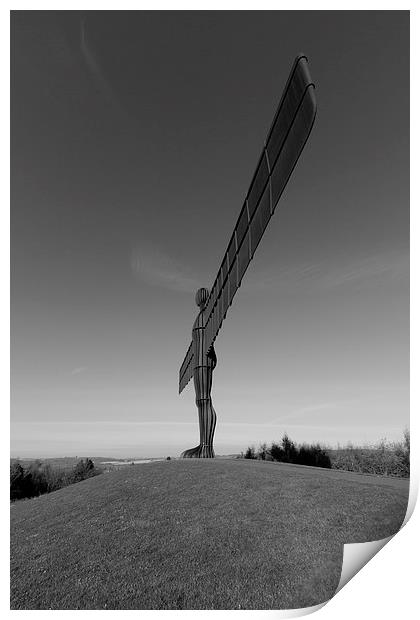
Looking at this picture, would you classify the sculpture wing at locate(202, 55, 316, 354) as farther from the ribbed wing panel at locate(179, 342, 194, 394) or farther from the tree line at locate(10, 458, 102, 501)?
the tree line at locate(10, 458, 102, 501)

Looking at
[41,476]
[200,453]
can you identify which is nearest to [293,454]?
[200,453]

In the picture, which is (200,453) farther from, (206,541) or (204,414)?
(206,541)

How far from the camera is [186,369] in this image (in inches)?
749

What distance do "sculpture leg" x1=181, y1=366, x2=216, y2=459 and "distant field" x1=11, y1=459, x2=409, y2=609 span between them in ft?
11.0

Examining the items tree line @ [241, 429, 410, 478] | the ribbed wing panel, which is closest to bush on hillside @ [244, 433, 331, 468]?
tree line @ [241, 429, 410, 478]

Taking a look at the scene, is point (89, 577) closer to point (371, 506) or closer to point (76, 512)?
point (76, 512)

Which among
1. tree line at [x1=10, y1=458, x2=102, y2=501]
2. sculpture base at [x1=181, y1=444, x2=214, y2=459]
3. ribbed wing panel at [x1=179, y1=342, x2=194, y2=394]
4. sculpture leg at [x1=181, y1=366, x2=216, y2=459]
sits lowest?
tree line at [x1=10, y1=458, x2=102, y2=501]

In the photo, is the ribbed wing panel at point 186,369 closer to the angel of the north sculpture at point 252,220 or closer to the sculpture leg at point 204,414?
the angel of the north sculpture at point 252,220

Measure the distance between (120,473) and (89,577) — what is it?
718cm

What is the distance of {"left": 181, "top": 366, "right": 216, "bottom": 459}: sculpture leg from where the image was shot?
1535cm

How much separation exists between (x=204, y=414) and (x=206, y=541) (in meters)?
6.92

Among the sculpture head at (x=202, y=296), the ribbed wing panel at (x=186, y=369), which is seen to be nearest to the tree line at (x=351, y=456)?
the ribbed wing panel at (x=186, y=369)

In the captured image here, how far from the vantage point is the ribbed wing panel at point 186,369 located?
17.7 meters

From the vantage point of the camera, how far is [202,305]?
16203 mm
